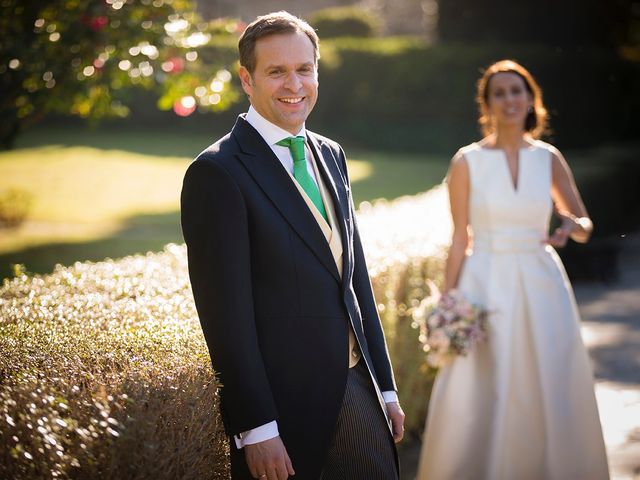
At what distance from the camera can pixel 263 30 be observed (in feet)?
9.25

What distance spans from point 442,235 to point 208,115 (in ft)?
63.4

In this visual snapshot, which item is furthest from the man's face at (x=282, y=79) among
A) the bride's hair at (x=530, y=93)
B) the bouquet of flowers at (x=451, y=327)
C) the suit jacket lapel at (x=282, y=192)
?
the bride's hair at (x=530, y=93)

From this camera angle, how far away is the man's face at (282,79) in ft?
9.32

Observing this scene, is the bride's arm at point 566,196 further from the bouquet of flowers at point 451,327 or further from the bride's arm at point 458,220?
the bouquet of flowers at point 451,327

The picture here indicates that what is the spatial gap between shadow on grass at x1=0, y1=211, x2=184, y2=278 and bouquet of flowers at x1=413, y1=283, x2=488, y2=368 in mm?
5924

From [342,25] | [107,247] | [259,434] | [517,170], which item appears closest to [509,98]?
[517,170]

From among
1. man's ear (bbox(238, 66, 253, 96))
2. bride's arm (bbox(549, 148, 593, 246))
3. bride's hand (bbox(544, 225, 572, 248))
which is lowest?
bride's hand (bbox(544, 225, 572, 248))

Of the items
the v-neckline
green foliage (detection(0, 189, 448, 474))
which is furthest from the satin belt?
green foliage (detection(0, 189, 448, 474))

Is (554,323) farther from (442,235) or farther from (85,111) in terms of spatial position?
(85,111)

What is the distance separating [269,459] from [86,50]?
692 centimetres

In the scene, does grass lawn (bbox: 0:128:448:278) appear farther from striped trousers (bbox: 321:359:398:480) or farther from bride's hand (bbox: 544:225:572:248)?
striped trousers (bbox: 321:359:398:480)

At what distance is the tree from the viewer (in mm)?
8359

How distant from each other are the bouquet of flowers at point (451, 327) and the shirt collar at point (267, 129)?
243 centimetres

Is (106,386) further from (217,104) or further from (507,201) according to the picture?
(217,104)
